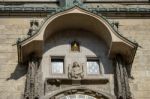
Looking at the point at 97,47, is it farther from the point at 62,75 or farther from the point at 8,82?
the point at 8,82

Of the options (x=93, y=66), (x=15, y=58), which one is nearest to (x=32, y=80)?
(x=15, y=58)

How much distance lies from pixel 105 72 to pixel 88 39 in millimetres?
1112

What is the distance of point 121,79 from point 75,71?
106 cm

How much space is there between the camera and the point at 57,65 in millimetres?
12734

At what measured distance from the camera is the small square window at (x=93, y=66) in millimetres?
12602

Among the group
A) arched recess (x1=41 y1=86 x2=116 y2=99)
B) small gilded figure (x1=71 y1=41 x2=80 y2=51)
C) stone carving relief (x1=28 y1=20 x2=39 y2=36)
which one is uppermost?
stone carving relief (x1=28 y1=20 x2=39 y2=36)

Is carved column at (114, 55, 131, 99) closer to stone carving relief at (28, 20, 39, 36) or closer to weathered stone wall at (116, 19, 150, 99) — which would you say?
weathered stone wall at (116, 19, 150, 99)

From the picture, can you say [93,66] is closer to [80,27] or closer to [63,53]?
[63,53]

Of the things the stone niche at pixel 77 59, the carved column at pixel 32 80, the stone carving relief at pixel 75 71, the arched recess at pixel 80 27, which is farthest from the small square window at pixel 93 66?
the carved column at pixel 32 80

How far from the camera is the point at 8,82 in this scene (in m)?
12.4

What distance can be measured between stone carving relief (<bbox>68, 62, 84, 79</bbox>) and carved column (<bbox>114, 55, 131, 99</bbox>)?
78cm

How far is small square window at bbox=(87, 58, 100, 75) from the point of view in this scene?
12602 mm

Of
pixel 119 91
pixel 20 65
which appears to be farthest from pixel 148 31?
pixel 20 65

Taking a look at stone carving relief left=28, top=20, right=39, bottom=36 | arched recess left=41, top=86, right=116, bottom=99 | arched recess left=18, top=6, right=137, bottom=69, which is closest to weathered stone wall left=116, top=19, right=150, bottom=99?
arched recess left=18, top=6, right=137, bottom=69
